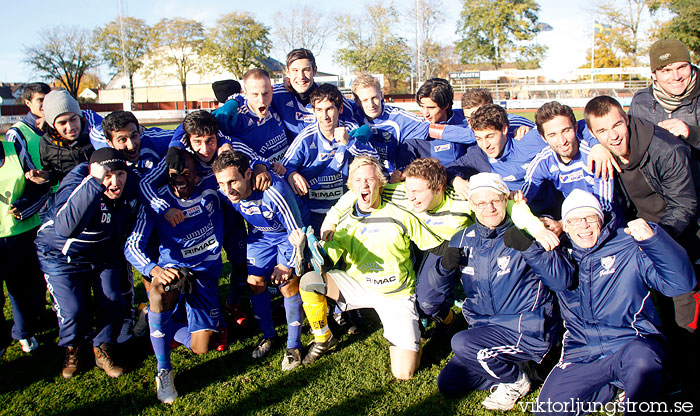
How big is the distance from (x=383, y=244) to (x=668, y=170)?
7.08 ft

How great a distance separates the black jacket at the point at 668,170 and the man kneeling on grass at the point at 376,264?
5.34 ft

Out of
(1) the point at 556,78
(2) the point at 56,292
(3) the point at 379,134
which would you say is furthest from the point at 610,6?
(2) the point at 56,292

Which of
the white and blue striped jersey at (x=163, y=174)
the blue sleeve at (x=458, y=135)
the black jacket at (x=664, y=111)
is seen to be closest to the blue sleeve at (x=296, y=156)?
the white and blue striped jersey at (x=163, y=174)

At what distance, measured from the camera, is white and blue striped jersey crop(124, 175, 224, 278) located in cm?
417

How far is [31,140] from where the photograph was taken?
4574 mm

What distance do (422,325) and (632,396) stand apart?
1.90m

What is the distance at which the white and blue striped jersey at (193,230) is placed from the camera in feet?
13.7

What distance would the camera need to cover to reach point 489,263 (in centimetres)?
338

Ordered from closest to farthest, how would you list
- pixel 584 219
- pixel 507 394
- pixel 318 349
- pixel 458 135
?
1. pixel 584 219
2. pixel 507 394
3. pixel 318 349
4. pixel 458 135

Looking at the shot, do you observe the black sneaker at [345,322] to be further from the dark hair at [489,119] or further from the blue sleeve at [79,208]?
the blue sleeve at [79,208]

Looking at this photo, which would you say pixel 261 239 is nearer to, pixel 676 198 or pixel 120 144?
pixel 120 144

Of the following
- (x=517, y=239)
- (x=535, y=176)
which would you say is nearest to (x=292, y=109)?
(x=535, y=176)

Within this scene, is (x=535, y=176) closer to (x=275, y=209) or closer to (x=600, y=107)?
(x=600, y=107)

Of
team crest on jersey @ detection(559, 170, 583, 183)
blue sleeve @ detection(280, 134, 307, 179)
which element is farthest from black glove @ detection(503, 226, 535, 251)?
blue sleeve @ detection(280, 134, 307, 179)
